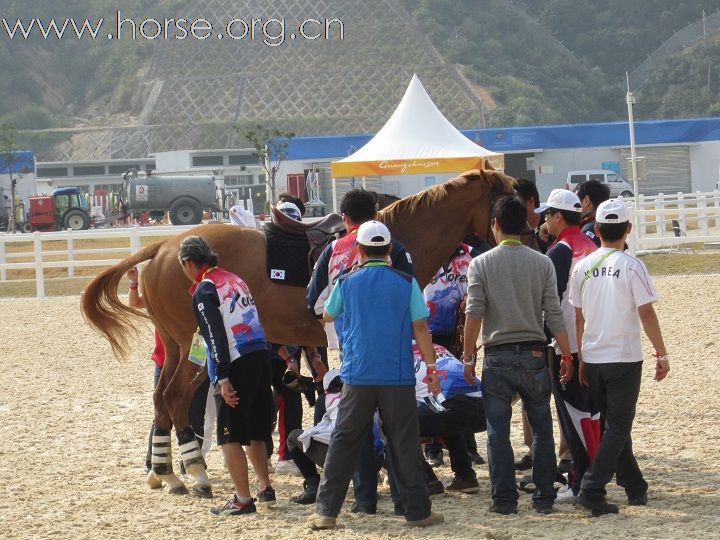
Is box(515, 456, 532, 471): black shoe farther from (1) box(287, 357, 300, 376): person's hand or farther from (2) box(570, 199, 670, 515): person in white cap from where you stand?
(1) box(287, 357, 300, 376): person's hand

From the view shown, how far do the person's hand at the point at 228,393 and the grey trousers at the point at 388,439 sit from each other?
0.62 m

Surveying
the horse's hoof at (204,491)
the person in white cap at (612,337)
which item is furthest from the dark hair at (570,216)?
the horse's hoof at (204,491)

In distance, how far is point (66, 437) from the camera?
9070mm

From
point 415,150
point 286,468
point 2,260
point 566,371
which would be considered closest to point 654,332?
point 566,371

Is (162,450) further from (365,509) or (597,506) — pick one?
(597,506)

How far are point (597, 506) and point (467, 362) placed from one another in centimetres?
99

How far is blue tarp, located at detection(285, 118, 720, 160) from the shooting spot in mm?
50156

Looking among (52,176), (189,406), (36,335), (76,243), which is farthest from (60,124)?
(189,406)

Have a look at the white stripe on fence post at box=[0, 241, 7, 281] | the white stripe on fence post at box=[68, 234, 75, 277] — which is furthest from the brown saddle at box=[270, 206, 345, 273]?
the white stripe on fence post at box=[0, 241, 7, 281]

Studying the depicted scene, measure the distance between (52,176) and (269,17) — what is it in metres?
63.1

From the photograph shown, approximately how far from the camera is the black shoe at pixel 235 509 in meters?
6.40

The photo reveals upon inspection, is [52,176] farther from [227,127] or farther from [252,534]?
[252,534]

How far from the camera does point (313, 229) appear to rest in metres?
7.41

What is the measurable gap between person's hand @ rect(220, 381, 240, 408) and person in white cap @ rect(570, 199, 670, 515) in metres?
1.86
